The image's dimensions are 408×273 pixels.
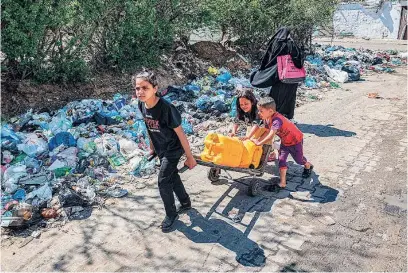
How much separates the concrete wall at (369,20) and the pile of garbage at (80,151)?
3054 cm

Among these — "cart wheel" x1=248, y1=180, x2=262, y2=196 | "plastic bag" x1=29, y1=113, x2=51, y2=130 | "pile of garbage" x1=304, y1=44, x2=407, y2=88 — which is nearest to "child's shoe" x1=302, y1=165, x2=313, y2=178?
"cart wheel" x1=248, y1=180, x2=262, y2=196

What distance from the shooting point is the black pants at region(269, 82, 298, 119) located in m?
5.97

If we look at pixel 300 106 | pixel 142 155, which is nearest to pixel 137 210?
pixel 142 155

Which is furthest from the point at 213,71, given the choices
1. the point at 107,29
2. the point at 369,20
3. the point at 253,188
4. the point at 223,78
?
the point at 369,20

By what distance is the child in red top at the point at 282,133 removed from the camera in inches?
161

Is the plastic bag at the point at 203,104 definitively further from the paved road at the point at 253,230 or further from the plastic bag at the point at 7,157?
the plastic bag at the point at 7,157

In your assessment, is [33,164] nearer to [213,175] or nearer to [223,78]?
[213,175]

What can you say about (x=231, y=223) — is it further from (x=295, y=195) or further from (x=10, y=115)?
(x=10, y=115)

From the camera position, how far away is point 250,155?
13.0ft

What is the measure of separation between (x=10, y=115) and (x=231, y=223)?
4498mm

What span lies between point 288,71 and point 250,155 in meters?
2.45

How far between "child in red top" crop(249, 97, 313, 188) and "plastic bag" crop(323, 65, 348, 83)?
8350 millimetres

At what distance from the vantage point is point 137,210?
3.92 m

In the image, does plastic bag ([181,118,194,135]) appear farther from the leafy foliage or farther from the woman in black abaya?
the leafy foliage
